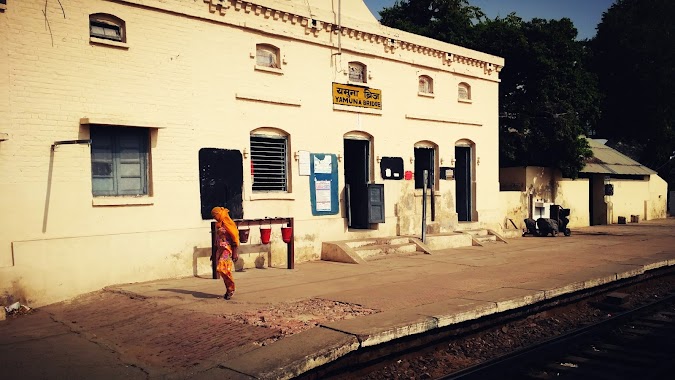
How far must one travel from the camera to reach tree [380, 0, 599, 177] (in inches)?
945

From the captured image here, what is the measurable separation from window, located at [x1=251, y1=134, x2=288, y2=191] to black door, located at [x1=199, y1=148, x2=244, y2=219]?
0.69 m

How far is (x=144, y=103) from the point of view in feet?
39.3

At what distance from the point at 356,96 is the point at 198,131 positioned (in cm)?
527

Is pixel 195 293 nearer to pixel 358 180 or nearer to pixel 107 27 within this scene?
pixel 107 27

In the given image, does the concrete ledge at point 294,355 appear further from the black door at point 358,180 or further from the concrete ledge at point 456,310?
the black door at point 358,180

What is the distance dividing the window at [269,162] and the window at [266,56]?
183 cm

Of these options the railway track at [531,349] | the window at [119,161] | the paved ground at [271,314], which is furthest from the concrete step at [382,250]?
the window at [119,161]

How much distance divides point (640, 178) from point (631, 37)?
913cm

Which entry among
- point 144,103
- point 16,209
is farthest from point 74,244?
point 144,103

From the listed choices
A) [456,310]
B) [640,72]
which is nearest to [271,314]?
[456,310]

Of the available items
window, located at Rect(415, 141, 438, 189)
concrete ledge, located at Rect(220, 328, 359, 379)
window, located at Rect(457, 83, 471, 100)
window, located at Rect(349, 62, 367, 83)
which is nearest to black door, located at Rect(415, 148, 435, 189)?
window, located at Rect(415, 141, 438, 189)

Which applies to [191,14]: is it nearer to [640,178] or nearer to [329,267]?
[329,267]

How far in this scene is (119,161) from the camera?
464 inches

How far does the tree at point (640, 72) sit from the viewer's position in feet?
111
